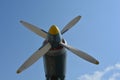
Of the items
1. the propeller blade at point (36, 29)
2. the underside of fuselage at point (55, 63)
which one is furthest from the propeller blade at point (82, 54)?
the propeller blade at point (36, 29)

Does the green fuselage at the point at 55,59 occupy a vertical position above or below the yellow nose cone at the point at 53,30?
below

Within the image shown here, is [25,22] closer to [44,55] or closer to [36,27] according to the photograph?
[36,27]

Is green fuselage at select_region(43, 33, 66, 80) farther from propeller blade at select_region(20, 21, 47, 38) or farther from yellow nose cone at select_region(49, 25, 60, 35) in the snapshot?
propeller blade at select_region(20, 21, 47, 38)

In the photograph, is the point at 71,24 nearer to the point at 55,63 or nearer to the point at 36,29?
the point at 36,29

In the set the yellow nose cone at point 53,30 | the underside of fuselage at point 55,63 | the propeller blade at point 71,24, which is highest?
the propeller blade at point 71,24

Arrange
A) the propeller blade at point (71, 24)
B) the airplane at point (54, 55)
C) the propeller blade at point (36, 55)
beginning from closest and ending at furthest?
the propeller blade at point (36, 55) < the airplane at point (54, 55) < the propeller blade at point (71, 24)

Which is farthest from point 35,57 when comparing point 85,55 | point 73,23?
point 73,23

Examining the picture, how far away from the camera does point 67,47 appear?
33.2 m

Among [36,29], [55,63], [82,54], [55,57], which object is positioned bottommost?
[55,63]

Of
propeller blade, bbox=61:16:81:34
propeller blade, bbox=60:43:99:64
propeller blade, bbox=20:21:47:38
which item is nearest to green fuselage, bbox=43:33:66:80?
propeller blade, bbox=60:43:99:64

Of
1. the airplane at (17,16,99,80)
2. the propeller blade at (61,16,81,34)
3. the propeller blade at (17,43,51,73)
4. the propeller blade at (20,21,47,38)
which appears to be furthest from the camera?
the propeller blade at (61,16,81,34)

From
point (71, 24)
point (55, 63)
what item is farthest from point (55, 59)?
point (71, 24)

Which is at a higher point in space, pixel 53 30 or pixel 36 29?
pixel 36 29

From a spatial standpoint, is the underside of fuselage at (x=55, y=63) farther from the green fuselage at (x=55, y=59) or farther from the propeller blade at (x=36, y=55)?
the propeller blade at (x=36, y=55)
